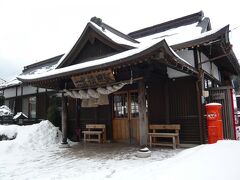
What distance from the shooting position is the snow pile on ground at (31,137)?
10616 millimetres

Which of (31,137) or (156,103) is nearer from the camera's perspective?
(156,103)

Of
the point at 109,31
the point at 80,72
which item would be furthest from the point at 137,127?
the point at 109,31

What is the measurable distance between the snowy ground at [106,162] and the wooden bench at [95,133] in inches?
63.7

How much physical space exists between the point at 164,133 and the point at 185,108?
4.43 ft

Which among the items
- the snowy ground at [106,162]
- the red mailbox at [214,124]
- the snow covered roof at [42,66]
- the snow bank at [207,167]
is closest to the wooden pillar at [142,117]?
the snowy ground at [106,162]

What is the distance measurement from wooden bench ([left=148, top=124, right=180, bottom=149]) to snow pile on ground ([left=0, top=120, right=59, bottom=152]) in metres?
5.13

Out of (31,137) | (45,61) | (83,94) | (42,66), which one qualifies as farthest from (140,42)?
(42,66)

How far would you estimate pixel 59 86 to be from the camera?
1127cm

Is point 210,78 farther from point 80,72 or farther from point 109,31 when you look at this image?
point 80,72

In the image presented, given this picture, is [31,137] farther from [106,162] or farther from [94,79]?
[106,162]

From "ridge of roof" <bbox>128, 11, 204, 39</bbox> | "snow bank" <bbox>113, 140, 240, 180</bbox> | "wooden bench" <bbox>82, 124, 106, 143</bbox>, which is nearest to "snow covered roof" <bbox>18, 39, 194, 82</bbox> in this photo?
"snow bank" <bbox>113, 140, 240, 180</bbox>

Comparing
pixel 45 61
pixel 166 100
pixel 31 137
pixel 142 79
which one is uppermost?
pixel 45 61

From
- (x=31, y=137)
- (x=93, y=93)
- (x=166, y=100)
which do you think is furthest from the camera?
(x=31, y=137)

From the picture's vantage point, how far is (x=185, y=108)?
939cm
